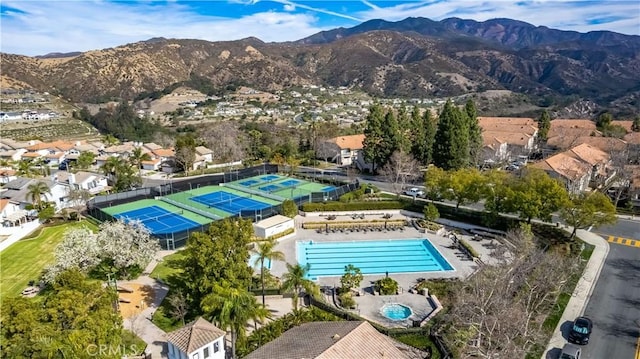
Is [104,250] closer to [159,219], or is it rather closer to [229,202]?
[159,219]

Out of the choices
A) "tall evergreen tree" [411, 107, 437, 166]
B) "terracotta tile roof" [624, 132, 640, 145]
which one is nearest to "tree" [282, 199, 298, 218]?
"tall evergreen tree" [411, 107, 437, 166]

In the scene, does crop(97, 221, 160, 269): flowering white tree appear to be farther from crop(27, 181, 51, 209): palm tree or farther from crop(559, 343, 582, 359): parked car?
crop(559, 343, 582, 359): parked car

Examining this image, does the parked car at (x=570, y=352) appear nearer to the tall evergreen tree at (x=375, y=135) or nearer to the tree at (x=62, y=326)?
the tree at (x=62, y=326)

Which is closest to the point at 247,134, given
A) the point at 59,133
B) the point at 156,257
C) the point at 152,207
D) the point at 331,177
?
the point at 331,177

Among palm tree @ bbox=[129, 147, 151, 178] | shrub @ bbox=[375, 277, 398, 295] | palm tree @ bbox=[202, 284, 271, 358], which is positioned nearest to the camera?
palm tree @ bbox=[202, 284, 271, 358]

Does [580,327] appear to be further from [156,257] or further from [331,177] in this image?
[331,177]

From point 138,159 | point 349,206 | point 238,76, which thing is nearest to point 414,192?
point 349,206
